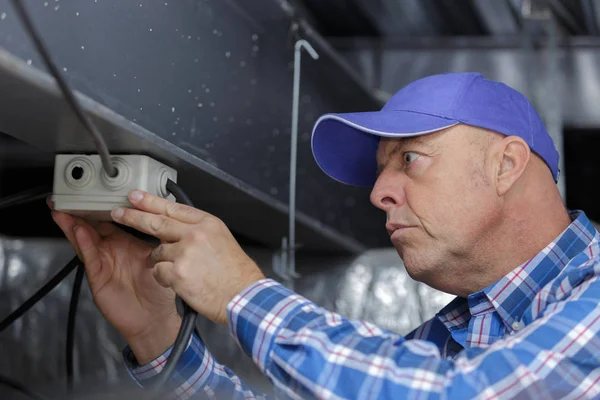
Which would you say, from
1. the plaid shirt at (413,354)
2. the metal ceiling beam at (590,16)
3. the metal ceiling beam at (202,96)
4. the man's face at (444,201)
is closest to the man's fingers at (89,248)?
the metal ceiling beam at (202,96)

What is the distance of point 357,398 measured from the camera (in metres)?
0.76

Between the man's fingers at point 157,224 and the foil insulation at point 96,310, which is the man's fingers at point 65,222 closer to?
the man's fingers at point 157,224

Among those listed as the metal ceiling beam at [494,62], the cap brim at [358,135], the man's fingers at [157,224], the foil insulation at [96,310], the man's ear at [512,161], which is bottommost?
the foil insulation at [96,310]

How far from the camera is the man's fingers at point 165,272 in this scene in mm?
861

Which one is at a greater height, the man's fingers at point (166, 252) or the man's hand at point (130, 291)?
the man's fingers at point (166, 252)

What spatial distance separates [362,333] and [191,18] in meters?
0.49

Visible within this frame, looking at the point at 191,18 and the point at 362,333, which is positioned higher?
the point at 191,18

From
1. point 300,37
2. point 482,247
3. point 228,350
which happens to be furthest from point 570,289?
point 228,350

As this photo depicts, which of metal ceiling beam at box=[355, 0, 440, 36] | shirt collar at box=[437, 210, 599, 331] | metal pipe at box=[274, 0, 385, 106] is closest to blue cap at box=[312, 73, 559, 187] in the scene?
shirt collar at box=[437, 210, 599, 331]

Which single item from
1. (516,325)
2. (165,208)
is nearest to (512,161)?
(516,325)

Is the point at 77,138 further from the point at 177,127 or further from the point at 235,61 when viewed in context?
the point at 235,61

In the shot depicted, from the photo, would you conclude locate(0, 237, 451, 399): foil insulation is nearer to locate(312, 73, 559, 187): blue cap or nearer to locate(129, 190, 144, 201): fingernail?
locate(312, 73, 559, 187): blue cap

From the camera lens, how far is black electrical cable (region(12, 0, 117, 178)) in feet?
2.17

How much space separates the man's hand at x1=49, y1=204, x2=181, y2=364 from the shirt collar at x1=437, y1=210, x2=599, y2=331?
442 millimetres
